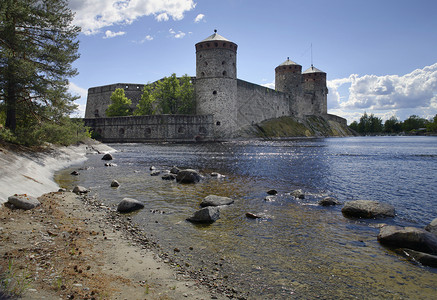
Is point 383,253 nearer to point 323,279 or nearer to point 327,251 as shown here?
point 327,251

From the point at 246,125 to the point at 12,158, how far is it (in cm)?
4599

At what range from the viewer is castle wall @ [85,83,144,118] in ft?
184

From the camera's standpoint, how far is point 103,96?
58.9 meters

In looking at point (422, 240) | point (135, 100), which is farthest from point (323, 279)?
point (135, 100)

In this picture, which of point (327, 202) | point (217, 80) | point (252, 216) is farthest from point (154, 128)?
point (252, 216)

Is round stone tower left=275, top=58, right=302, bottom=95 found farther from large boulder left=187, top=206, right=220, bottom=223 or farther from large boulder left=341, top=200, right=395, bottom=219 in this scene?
large boulder left=187, top=206, right=220, bottom=223

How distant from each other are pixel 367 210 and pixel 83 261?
6.56m

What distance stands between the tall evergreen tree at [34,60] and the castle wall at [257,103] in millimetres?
38172

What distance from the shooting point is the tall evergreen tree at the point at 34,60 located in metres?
12.3

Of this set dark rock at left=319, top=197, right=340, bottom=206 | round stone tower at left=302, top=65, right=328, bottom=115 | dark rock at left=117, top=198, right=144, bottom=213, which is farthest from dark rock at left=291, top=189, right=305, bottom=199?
round stone tower at left=302, top=65, right=328, bottom=115

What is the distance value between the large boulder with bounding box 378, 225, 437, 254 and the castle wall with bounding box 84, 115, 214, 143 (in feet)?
126

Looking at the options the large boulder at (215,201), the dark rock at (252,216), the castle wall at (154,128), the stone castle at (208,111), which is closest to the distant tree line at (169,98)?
the stone castle at (208,111)

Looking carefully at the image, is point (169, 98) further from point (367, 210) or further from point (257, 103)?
point (367, 210)

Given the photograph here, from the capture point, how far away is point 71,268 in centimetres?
382
